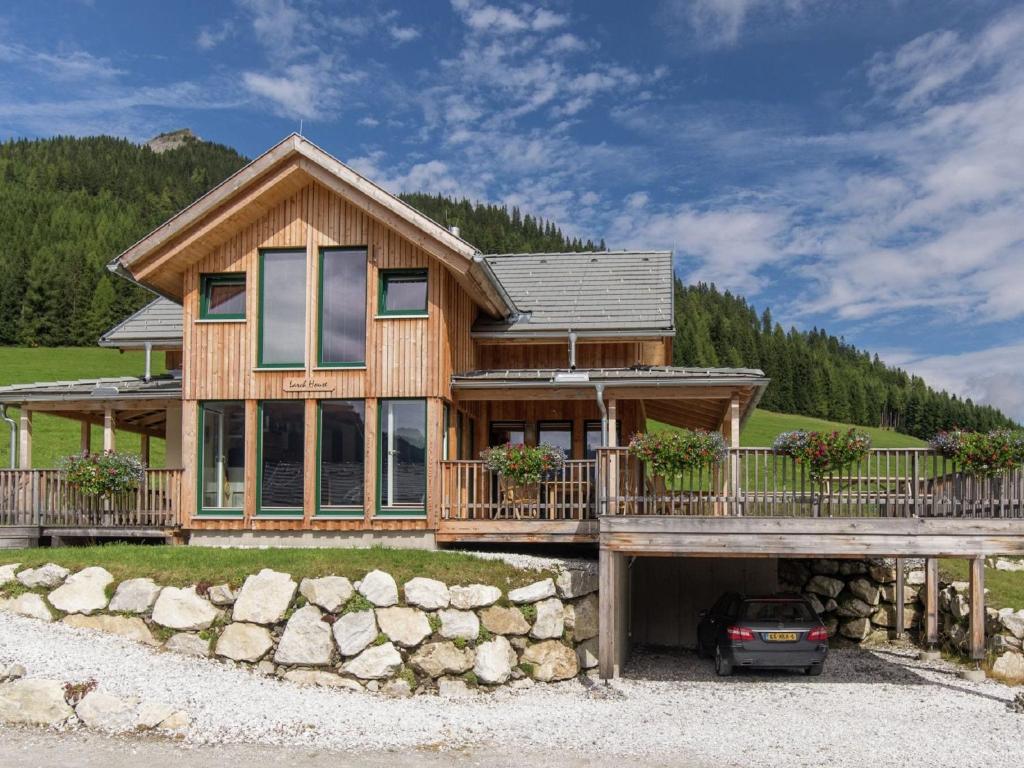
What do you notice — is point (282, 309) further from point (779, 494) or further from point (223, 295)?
point (779, 494)

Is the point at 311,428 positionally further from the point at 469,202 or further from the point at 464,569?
the point at 469,202

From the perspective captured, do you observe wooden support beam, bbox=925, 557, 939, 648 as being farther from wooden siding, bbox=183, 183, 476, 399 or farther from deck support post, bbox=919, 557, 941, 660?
wooden siding, bbox=183, 183, 476, 399

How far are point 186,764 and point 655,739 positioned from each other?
5.75 metres

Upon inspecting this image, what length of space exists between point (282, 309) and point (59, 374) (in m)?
46.9

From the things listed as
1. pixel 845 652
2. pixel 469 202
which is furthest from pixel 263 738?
pixel 469 202

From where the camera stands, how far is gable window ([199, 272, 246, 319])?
58.3 ft

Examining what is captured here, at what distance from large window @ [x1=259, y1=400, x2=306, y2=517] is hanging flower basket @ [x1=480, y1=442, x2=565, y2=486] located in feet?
11.9

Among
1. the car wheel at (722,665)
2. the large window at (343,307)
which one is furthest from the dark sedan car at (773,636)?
the large window at (343,307)

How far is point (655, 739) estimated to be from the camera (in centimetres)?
1202

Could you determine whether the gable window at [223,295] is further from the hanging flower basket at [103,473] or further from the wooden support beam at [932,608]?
the wooden support beam at [932,608]

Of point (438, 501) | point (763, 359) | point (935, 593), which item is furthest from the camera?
point (763, 359)

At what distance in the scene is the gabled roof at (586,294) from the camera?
810 inches

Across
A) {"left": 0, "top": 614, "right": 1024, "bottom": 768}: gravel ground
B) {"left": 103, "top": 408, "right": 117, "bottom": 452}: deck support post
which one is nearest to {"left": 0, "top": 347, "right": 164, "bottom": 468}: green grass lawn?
{"left": 103, "top": 408, "right": 117, "bottom": 452}: deck support post

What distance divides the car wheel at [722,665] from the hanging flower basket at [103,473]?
36.3ft
